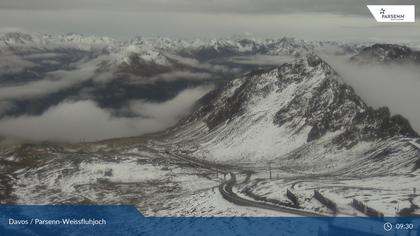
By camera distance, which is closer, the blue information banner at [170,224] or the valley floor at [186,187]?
the blue information banner at [170,224]

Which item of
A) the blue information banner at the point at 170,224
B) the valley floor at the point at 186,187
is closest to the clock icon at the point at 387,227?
the blue information banner at the point at 170,224

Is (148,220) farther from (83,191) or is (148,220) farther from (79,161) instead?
(79,161)

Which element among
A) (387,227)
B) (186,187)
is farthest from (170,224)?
(186,187)

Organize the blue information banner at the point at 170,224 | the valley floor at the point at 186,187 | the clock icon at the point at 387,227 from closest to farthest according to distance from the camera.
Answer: the clock icon at the point at 387,227, the blue information banner at the point at 170,224, the valley floor at the point at 186,187

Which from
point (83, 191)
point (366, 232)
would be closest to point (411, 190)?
point (366, 232)

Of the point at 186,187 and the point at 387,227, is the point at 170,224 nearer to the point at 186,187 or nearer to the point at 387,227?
the point at 387,227

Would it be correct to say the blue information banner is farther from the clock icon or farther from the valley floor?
the valley floor

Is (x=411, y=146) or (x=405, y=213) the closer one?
(x=405, y=213)

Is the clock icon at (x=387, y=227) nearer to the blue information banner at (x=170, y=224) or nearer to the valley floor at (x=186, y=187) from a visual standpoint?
the blue information banner at (x=170, y=224)

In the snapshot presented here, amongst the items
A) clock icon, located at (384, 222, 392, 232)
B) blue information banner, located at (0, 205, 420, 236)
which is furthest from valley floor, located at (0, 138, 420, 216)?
clock icon, located at (384, 222, 392, 232)
